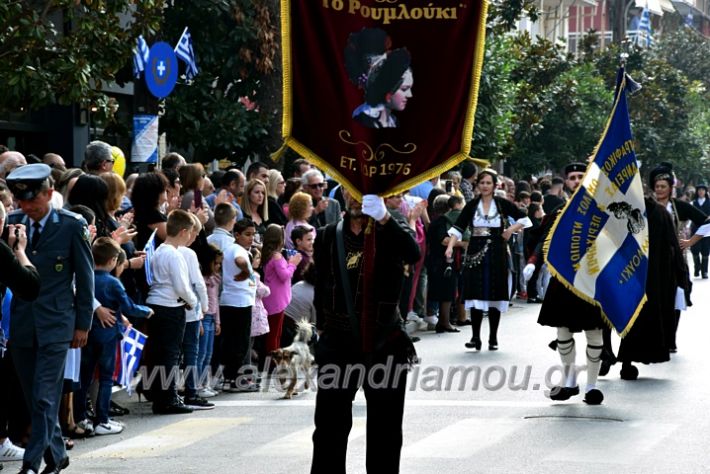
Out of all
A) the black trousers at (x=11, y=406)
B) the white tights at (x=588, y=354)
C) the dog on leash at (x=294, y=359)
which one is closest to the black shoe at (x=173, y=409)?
the dog on leash at (x=294, y=359)

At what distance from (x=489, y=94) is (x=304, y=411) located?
18.3 meters

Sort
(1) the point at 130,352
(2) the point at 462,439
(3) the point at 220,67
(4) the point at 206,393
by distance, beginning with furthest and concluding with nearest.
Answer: (3) the point at 220,67, (4) the point at 206,393, (1) the point at 130,352, (2) the point at 462,439

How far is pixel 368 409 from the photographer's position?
25.7ft

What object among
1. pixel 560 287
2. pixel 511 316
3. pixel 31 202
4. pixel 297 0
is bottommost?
pixel 511 316

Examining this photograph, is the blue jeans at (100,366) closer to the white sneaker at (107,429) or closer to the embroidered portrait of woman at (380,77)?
the white sneaker at (107,429)

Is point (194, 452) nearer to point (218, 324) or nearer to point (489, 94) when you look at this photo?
point (218, 324)

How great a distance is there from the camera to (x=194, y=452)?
389 inches

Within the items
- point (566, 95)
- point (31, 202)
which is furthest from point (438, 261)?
point (566, 95)

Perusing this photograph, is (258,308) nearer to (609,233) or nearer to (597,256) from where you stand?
(597,256)

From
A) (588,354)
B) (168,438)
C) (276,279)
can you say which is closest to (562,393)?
(588,354)

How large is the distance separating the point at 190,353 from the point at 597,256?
11.4ft

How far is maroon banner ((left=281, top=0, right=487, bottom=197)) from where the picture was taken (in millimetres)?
7930

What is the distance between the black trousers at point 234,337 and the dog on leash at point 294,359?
352 mm

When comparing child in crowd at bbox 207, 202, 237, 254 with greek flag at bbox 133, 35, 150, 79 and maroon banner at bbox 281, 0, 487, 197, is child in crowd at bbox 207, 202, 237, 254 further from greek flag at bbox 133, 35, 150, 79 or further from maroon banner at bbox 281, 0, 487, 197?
greek flag at bbox 133, 35, 150, 79
